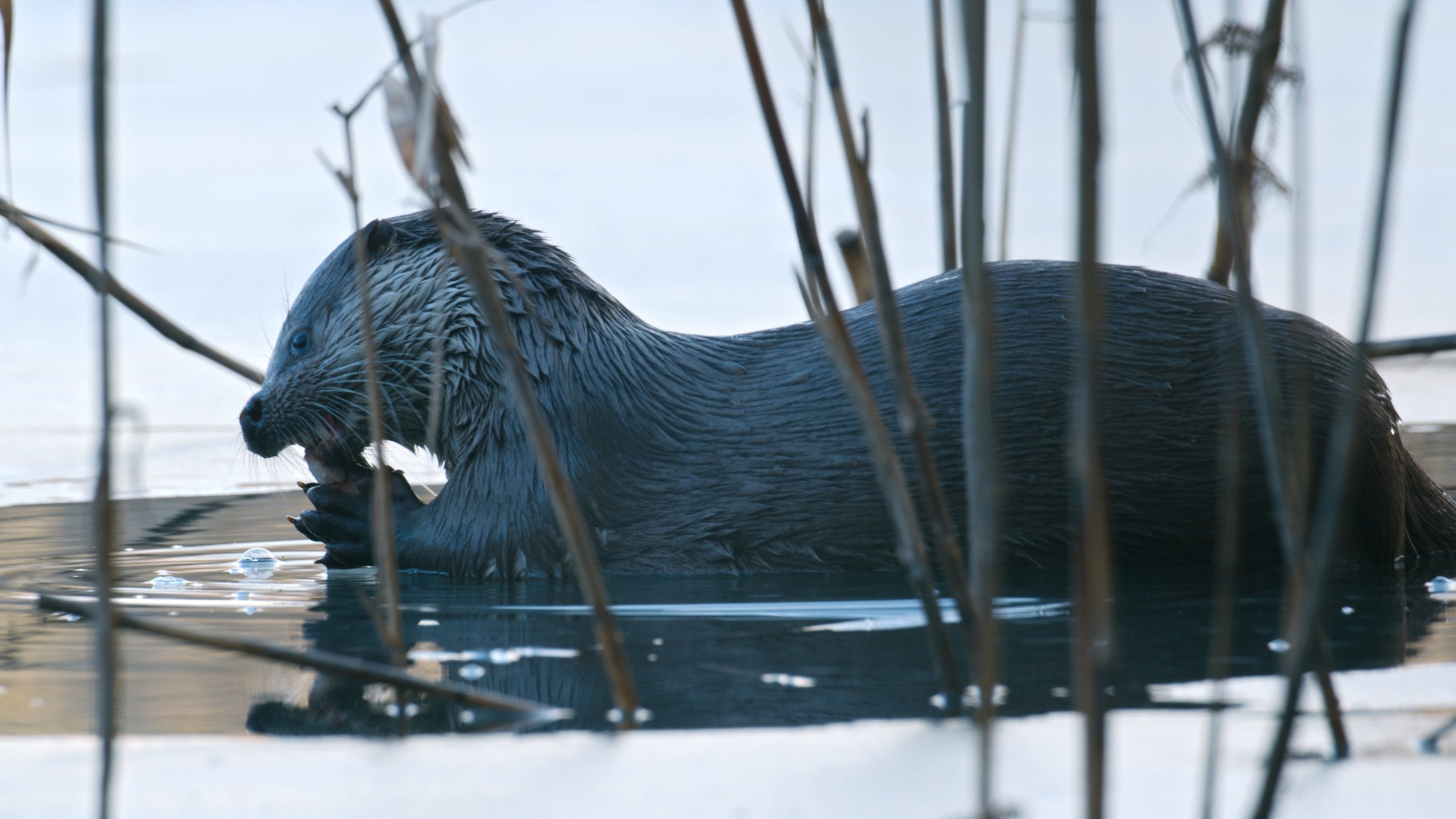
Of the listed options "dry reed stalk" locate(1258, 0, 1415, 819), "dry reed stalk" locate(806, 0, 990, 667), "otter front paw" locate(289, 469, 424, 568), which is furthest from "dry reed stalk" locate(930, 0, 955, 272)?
"otter front paw" locate(289, 469, 424, 568)

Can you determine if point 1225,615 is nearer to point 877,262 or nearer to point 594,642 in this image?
point 877,262

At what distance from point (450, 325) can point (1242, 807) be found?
2020 mm

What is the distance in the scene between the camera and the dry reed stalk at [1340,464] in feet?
3.37

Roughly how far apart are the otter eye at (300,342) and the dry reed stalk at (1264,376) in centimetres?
220

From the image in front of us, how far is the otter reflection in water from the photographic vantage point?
5.32 ft

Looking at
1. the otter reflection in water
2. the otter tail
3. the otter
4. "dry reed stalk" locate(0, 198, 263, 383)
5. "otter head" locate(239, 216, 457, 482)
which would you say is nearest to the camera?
the otter reflection in water

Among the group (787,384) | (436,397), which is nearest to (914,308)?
(787,384)

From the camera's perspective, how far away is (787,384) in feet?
8.70

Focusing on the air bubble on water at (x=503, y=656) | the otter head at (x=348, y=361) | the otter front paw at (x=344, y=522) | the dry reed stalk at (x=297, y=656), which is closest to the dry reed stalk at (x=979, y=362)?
the dry reed stalk at (x=297, y=656)

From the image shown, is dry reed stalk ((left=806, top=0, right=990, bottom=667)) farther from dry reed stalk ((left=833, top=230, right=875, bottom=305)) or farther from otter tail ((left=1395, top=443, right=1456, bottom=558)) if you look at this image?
otter tail ((left=1395, top=443, right=1456, bottom=558))

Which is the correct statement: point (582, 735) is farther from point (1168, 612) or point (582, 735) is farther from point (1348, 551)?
point (1348, 551)

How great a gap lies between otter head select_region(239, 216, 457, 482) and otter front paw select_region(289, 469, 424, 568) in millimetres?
171

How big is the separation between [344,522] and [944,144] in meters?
1.39

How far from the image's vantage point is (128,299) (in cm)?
252
